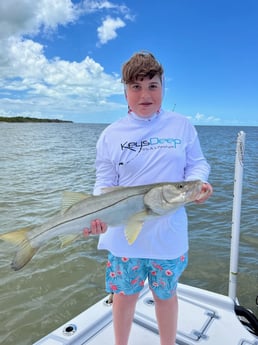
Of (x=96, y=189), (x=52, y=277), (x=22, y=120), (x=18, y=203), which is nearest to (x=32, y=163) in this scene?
(x=18, y=203)

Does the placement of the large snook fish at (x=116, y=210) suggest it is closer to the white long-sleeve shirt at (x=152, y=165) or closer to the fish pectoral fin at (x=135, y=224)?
the fish pectoral fin at (x=135, y=224)

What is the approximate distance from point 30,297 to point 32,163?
49.5ft

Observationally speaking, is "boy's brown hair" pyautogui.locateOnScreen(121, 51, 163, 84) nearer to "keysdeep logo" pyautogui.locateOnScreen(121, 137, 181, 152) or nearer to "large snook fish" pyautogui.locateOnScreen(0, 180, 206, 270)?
"keysdeep logo" pyautogui.locateOnScreen(121, 137, 181, 152)

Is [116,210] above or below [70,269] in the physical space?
above

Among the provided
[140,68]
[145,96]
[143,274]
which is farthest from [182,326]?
[140,68]

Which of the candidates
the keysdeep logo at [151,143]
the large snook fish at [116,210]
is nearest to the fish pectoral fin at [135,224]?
the large snook fish at [116,210]

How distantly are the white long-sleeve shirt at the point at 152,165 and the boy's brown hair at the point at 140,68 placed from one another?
0.30 meters

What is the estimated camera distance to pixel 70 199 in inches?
94.4

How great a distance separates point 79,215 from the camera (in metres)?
2.27

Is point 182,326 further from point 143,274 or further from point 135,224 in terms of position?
point 135,224

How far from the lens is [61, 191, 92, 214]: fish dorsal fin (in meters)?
2.36

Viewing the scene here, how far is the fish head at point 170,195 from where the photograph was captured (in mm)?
2137

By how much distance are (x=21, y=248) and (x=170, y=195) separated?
Answer: 1082mm

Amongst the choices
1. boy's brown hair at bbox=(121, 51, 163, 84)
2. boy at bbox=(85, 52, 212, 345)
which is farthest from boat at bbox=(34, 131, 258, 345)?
boy's brown hair at bbox=(121, 51, 163, 84)
